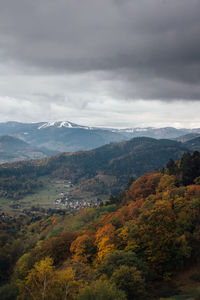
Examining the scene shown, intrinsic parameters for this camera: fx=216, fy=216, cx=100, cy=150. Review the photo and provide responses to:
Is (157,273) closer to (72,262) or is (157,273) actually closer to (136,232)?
(136,232)

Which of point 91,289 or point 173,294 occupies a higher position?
point 91,289

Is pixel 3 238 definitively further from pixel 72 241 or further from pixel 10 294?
pixel 10 294

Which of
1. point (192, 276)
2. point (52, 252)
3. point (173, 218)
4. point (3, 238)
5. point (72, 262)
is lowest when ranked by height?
point (3, 238)

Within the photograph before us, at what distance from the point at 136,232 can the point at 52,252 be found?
805 inches

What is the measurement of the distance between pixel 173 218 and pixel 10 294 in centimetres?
3011

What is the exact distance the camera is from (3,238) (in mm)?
90562

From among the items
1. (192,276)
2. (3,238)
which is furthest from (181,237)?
(3,238)

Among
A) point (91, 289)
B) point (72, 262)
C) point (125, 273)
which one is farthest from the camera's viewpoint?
point (72, 262)

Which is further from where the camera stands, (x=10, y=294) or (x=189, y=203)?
(x=189, y=203)

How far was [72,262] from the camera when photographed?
3772cm

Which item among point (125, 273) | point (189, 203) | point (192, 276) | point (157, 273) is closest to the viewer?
point (125, 273)

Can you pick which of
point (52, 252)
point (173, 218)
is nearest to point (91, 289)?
point (173, 218)

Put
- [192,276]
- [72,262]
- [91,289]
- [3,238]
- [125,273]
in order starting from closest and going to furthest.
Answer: [91,289], [125,273], [192,276], [72,262], [3,238]

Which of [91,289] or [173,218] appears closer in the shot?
[91,289]
